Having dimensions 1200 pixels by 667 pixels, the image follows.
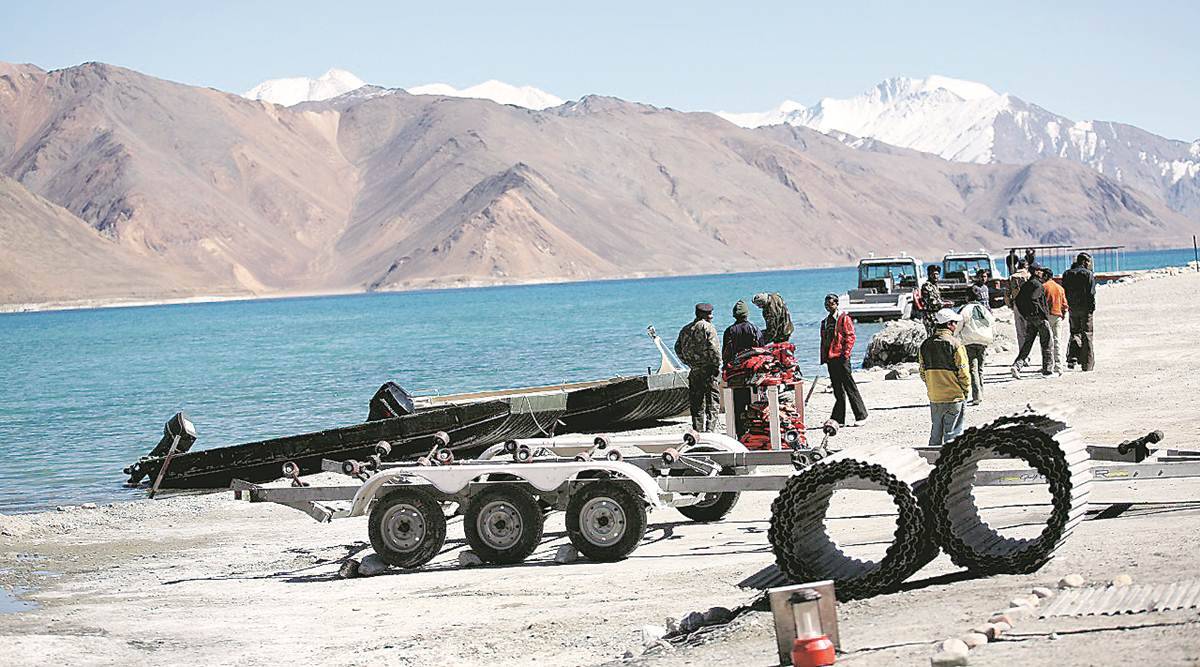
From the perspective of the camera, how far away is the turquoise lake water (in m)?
29.8

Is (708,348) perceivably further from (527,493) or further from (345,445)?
(527,493)

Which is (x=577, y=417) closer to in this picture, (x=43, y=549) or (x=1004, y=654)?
(x=43, y=549)

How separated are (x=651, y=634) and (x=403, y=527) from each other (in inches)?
143

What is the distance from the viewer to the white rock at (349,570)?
12.2m

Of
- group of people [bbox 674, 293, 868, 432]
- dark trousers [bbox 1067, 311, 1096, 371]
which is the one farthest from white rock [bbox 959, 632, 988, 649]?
dark trousers [bbox 1067, 311, 1096, 371]

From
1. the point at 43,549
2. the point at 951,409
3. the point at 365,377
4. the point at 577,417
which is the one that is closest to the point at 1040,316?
the point at 577,417

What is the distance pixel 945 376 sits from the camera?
14.1 meters

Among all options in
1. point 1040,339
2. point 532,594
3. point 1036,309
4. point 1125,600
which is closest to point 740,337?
point 532,594

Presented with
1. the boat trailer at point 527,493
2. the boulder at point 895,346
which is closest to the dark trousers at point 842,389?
the boat trailer at point 527,493

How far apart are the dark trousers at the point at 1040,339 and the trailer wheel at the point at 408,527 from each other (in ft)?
43.7

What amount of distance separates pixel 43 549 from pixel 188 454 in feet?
15.9

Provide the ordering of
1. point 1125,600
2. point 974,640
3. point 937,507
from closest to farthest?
point 974,640 → point 1125,600 → point 937,507

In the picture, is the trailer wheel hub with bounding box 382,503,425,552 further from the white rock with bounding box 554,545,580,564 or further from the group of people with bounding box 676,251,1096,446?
the group of people with bounding box 676,251,1096,446

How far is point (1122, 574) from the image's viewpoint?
8.23 m
